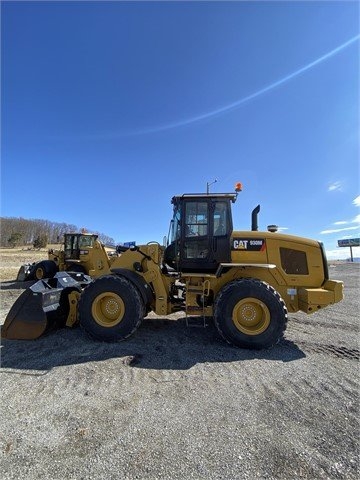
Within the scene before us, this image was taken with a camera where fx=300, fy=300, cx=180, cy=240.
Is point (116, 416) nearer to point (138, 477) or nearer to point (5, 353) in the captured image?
point (138, 477)

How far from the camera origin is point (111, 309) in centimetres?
565

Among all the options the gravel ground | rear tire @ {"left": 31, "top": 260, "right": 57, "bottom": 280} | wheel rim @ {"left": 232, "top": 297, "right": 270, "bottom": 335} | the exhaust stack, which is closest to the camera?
the gravel ground

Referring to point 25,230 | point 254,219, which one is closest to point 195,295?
point 254,219

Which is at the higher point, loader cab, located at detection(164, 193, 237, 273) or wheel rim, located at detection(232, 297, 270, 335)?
loader cab, located at detection(164, 193, 237, 273)

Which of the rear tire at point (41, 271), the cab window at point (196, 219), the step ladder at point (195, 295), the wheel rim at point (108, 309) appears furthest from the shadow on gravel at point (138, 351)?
the rear tire at point (41, 271)

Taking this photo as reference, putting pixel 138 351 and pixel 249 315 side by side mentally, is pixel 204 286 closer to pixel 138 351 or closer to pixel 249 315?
pixel 249 315

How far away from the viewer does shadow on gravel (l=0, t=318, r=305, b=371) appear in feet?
Result: 15.0

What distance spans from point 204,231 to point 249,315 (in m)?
1.85

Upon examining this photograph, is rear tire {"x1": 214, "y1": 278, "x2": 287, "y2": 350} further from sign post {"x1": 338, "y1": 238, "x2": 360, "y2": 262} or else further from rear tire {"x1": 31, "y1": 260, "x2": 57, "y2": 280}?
sign post {"x1": 338, "y1": 238, "x2": 360, "y2": 262}

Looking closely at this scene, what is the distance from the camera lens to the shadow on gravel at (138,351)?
180 inches

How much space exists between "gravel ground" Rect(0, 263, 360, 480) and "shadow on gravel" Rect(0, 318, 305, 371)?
0.02 meters

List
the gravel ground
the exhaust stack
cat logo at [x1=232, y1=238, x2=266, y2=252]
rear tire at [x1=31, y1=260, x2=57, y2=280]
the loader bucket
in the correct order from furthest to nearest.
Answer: rear tire at [x1=31, y1=260, x2=57, y2=280] → the exhaust stack → cat logo at [x1=232, y1=238, x2=266, y2=252] → the loader bucket → the gravel ground

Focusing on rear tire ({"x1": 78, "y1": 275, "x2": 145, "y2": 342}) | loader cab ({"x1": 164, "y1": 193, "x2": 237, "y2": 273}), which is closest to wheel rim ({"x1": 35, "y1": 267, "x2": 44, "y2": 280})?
rear tire ({"x1": 78, "y1": 275, "x2": 145, "y2": 342})

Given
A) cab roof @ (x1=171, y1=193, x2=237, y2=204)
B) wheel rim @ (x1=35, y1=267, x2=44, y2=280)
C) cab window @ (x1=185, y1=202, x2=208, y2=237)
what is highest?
cab roof @ (x1=171, y1=193, x2=237, y2=204)
